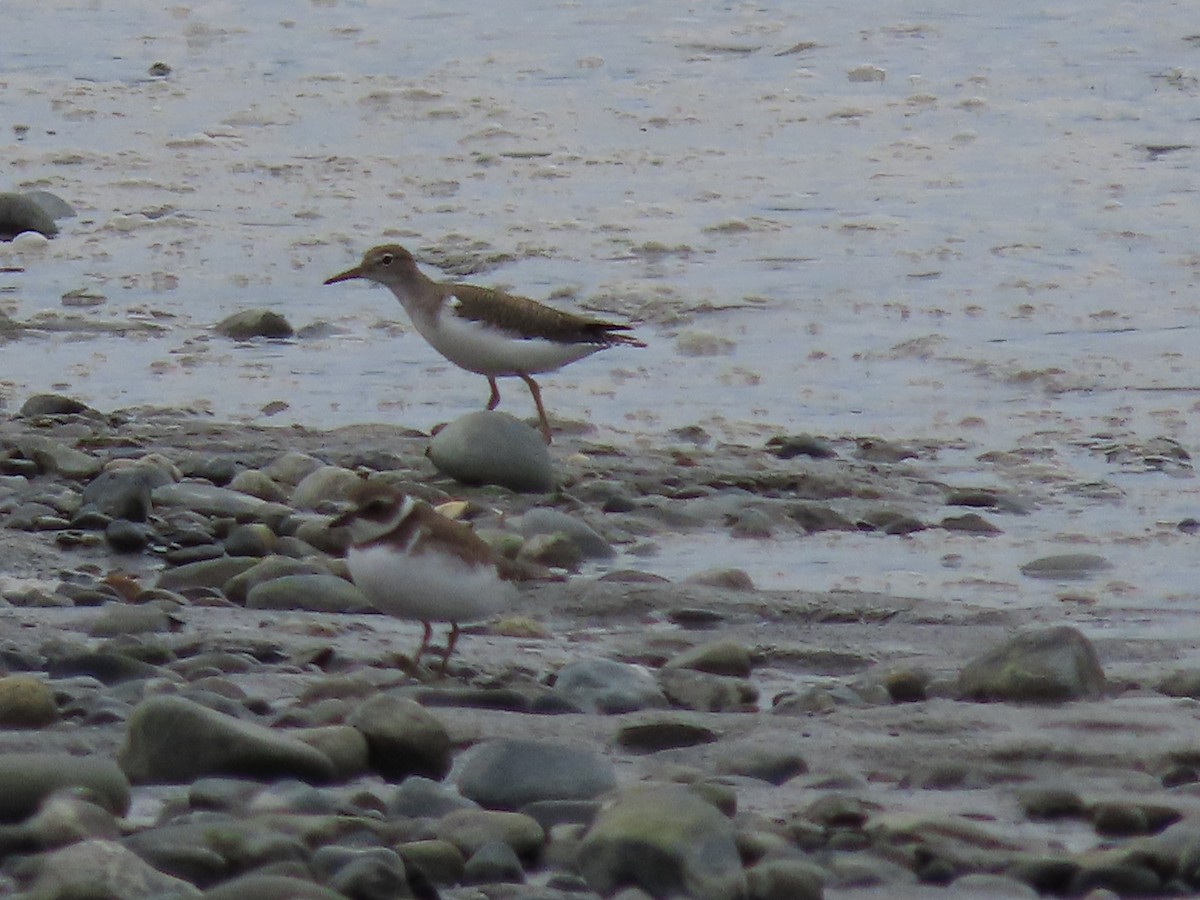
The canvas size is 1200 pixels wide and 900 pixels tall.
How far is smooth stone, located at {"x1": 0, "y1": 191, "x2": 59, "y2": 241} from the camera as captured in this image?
1118cm

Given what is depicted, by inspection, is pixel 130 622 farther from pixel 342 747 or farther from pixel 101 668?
pixel 342 747

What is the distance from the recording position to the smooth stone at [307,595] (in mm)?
5812

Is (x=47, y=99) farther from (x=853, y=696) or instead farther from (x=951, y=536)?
(x=853, y=696)

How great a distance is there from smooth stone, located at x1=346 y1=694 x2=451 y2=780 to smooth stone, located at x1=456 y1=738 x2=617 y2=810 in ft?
0.37

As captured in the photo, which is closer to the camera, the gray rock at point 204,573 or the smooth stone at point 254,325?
the gray rock at point 204,573

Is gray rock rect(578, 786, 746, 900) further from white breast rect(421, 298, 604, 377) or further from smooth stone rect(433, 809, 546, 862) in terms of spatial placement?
white breast rect(421, 298, 604, 377)

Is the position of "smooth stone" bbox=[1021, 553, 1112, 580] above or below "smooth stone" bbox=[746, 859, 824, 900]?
below

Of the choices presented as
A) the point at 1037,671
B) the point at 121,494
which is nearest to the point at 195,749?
the point at 1037,671

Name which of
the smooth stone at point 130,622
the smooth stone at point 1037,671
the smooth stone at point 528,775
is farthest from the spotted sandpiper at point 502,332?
the smooth stone at point 528,775

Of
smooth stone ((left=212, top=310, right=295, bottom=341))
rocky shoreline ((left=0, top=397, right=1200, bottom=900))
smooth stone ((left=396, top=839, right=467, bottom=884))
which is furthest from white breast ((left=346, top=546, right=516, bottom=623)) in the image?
smooth stone ((left=212, top=310, right=295, bottom=341))

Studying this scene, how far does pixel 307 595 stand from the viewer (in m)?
5.85

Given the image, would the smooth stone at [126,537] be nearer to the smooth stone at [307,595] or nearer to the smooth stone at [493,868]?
the smooth stone at [307,595]

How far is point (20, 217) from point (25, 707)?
281 inches

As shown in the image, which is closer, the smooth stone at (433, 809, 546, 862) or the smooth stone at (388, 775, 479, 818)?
the smooth stone at (433, 809, 546, 862)
